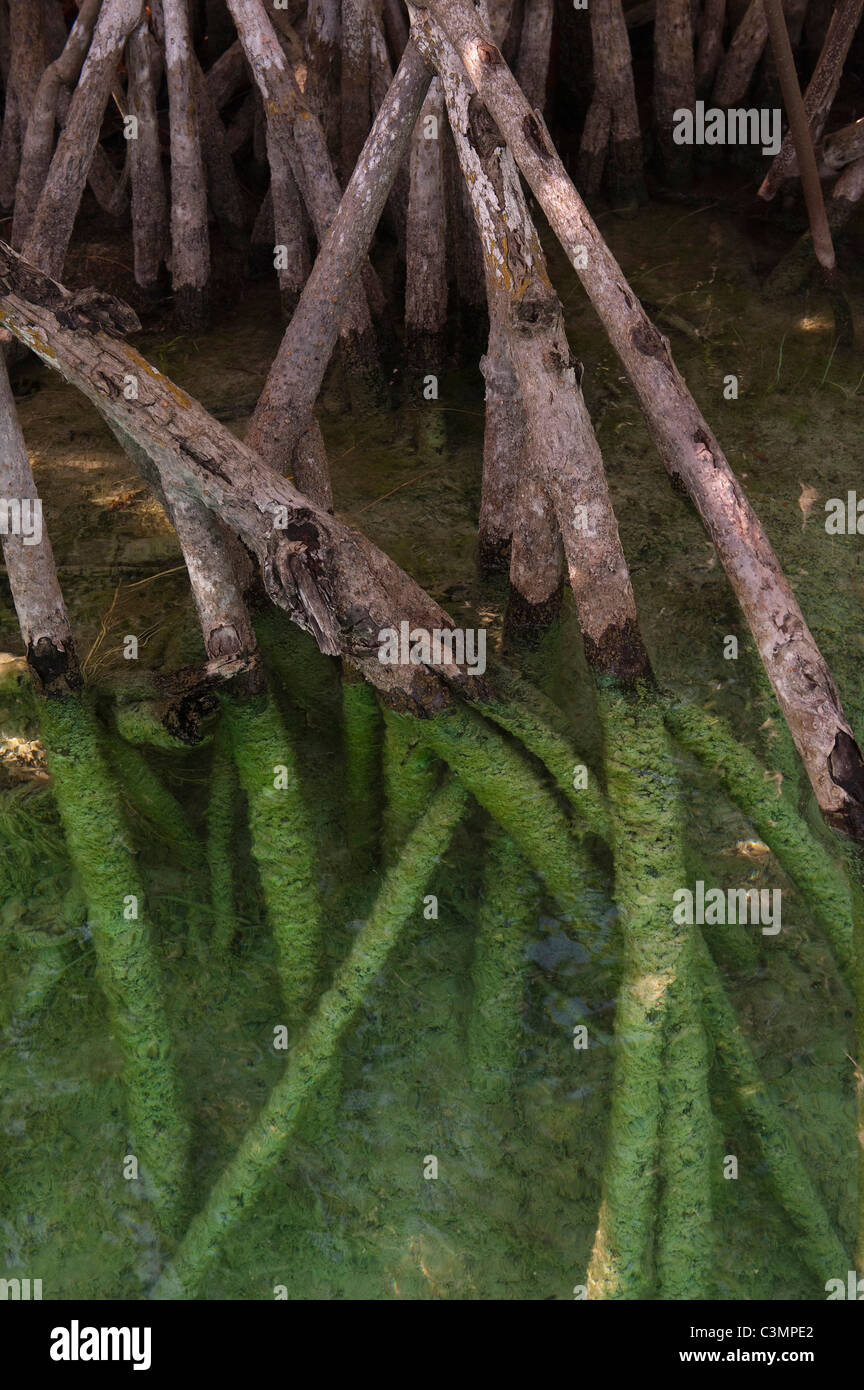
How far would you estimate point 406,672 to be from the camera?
412 centimetres

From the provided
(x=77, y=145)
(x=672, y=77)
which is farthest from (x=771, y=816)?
(x=672, y=77)

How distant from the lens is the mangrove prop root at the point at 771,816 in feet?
14.2

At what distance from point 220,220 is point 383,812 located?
15.1ft

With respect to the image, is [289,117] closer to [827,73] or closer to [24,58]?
[24,58]

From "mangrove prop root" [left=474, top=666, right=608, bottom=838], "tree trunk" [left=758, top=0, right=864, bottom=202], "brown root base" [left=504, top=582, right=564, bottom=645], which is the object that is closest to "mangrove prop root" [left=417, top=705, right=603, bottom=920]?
"mangrove prop root" [left=474, top=666, right=608, bottom=838]

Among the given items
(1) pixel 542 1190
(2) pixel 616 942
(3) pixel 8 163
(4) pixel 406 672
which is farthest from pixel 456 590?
(3) pixel 8 163

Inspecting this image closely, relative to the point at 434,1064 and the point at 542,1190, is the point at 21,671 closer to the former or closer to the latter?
the point at 434,1064

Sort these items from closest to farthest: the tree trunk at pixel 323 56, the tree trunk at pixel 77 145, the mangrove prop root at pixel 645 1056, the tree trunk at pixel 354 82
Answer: the mangrove prop root at pixel 645 1056, the tree trunk at pixel 77 145, the tree trunk at pixel 354 82, the tree trunk at pixel 323 56

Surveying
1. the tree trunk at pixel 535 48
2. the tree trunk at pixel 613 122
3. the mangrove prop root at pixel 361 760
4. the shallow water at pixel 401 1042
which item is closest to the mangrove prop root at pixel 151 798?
the shallow water at pixel 401 1042

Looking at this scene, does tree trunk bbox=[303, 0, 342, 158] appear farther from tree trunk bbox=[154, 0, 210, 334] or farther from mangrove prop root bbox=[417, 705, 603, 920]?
mangrove prop root bbox=[417, 705, 603, 920]

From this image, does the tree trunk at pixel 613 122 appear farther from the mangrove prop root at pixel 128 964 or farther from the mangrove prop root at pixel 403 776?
the mangrove prop root at pixel 128 964

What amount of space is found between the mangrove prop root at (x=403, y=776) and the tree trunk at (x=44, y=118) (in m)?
3.67

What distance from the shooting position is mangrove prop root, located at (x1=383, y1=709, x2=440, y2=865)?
4.35 m

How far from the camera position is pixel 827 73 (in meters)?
6.76
